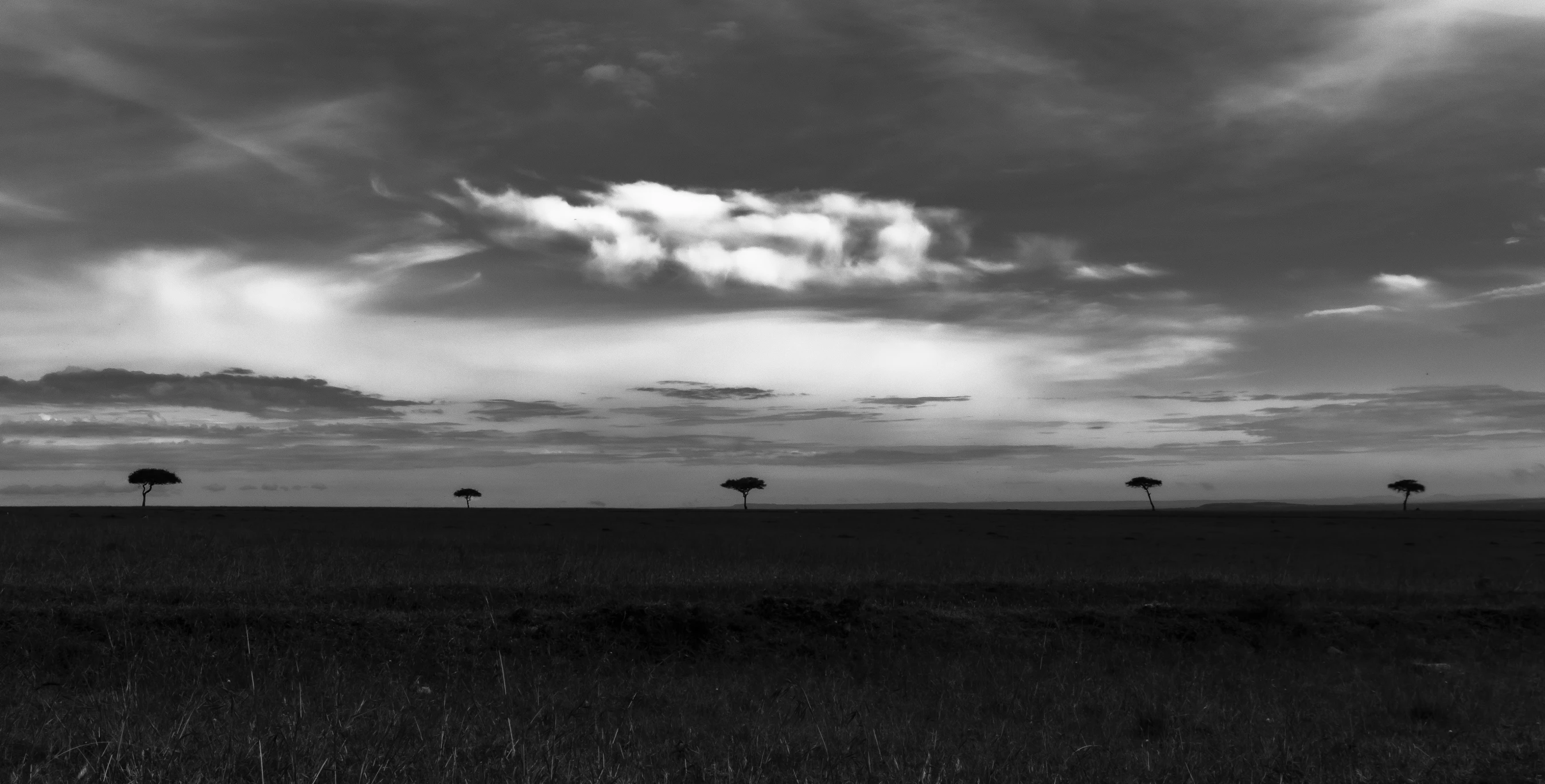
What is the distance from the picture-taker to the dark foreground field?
862 cm

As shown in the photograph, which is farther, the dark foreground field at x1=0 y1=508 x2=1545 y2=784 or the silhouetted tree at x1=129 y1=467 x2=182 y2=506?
the silhouetted tree at x1=129 y1=467 x2=182 y2=506

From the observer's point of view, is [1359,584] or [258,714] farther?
[1359,584]

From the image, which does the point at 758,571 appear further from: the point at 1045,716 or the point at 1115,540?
the point at 1115,540

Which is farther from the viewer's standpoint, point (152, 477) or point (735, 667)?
point (152, 477)

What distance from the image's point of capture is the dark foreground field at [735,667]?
28.3ft

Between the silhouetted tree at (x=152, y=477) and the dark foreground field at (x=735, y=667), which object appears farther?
the silhouetted tree at (x=152, y=477)

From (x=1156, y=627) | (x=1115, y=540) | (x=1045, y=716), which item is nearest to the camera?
(x=1045, y=716)

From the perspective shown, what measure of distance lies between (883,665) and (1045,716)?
200 inches

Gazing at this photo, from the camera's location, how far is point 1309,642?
2186cm

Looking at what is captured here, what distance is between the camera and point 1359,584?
29.5 m

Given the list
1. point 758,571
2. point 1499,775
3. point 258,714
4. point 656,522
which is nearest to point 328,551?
point 758,571

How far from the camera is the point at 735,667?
17328 mm

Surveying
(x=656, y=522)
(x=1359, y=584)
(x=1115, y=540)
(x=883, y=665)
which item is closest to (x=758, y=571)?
(x=883, y=665)

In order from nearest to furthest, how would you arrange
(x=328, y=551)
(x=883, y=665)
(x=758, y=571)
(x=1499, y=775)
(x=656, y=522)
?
(x=1499, y=775), (x=883, y=665), (x=758, y=571), (x=328, y=551), (x=656, y=522)
